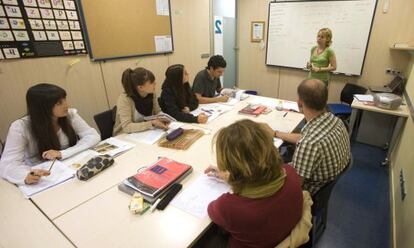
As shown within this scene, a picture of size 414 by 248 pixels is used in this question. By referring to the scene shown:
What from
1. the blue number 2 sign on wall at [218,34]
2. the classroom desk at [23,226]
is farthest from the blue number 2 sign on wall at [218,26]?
the classroom desk at [23,226]

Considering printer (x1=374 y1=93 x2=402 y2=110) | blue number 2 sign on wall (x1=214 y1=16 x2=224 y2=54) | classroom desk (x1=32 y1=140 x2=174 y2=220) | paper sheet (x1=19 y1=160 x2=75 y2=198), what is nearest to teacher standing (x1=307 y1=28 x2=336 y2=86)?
printer (x1=374 y1=93 x2=402 y2=110)

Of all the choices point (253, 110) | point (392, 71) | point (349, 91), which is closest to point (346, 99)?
point (349, 91)

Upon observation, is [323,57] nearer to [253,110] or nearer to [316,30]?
[316,30]

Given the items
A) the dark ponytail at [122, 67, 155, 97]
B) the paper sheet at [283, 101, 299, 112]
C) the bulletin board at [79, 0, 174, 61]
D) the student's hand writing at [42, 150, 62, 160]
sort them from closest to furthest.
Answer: the student's hand writing at [42, 150, 62, 160] → the dark ponytail at [122, 67, 155, 97] → the paper sheet at [283, 101, 299, 112] → the bulletin board at [79, 0, 174, 61]

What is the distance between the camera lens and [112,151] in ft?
5.42

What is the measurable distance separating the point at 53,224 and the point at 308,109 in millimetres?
1537

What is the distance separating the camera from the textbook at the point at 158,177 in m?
1.19

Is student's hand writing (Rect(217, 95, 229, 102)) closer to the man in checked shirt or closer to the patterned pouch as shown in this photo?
the man in checked shirt

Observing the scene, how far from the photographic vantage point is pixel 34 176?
1285 mm

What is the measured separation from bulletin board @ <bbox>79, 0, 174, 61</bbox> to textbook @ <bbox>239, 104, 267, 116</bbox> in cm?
174

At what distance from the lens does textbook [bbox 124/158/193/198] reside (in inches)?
46.7

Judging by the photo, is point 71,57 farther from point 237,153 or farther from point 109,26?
point 237,153

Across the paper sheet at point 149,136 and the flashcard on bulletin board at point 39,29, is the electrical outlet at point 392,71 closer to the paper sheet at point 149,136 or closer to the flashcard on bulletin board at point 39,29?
the paper sheet at point 149,136

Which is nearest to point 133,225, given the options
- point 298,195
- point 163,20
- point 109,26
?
point 298,195
